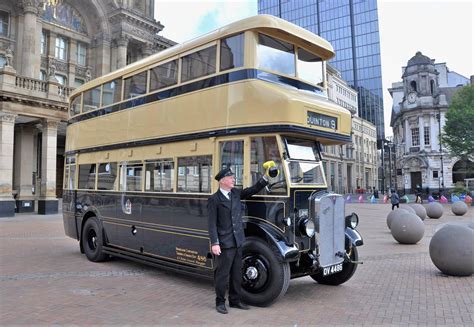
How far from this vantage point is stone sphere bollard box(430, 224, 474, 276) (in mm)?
8273

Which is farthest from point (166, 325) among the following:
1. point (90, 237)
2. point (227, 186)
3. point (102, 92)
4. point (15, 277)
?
point (102, 92)

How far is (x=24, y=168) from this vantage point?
27.8 metres

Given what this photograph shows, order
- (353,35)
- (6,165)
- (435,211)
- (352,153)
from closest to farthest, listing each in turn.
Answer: (435,211) < (6,165) < (352,153) < (353,35)

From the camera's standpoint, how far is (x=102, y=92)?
10.3 m

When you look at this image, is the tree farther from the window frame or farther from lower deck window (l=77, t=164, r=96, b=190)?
lower deck window (l=77, t=164, r=96, b=190)

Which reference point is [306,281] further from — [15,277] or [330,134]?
[15,277]

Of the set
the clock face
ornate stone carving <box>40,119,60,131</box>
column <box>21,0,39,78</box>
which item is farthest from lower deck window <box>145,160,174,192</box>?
the clock face

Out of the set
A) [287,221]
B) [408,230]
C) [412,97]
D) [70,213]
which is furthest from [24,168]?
[412,97]

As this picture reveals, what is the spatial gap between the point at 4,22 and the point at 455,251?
100 ft

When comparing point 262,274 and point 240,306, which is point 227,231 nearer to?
point 262,274

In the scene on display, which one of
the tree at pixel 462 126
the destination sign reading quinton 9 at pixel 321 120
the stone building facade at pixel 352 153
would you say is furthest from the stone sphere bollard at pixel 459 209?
the stone building facade at pixel 352 153

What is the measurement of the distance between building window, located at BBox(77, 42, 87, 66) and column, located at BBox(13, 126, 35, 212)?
290 inches

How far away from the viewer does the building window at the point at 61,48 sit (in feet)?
102

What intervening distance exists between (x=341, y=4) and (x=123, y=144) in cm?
11012
